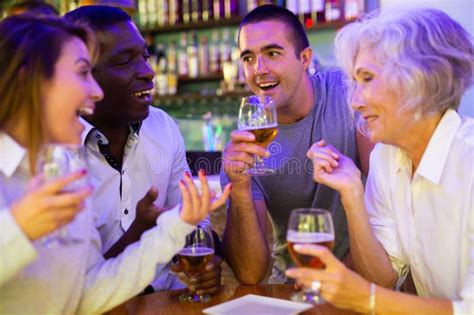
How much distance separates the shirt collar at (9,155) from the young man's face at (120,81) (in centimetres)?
75

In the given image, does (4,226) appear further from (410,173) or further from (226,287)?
(410,173)

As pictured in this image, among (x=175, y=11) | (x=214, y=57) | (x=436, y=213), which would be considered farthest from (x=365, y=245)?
(x=175, y=11)

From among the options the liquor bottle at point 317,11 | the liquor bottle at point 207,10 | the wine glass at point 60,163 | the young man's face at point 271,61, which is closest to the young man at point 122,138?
the young man's face at point 271,61

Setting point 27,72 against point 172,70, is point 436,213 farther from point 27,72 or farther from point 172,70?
point 172,70

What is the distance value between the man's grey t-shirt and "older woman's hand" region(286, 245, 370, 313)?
1015mm

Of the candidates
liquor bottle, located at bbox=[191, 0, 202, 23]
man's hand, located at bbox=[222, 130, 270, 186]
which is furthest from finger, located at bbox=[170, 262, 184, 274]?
liquor bottle, located at bbox=[191, 0, 202, 23]

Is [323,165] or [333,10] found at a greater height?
[333,10]

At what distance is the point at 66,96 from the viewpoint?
1241 millimetres

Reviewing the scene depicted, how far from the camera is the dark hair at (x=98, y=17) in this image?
6.64ft

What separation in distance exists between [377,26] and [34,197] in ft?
3.44

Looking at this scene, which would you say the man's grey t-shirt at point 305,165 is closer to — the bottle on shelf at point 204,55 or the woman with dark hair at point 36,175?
the woman with dark hair at point 36,175

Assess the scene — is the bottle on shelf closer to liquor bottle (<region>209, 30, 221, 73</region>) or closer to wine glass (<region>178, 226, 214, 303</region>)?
liquor bottle (<region>209, 30, 221, 73</region>)

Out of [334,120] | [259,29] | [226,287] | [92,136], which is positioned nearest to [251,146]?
[226,287]

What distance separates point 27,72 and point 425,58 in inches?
39.0
